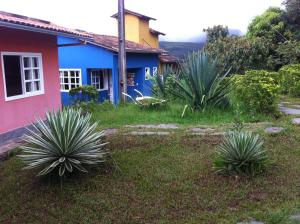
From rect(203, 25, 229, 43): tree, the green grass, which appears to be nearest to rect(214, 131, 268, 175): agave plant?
the green grass

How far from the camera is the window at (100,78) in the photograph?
19.2 meters

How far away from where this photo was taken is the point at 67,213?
4.04 meters

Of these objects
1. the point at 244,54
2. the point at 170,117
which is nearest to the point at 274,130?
the point at 170,117

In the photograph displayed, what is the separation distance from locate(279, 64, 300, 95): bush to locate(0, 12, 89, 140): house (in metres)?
8.00

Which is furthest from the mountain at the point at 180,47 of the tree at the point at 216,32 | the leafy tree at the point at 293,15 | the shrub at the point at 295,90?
the shrub at the point at 295,90

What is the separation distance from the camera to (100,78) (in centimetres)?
1973

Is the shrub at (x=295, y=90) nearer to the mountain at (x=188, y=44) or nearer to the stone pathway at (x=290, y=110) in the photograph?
the stone pathway at (x=290, y=110)

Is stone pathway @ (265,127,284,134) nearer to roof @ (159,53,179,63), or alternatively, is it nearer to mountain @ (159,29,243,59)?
mountain @ (159,29,243,59)

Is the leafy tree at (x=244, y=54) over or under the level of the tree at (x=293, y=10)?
under

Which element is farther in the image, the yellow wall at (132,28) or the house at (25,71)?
the yellow wall at (132,28)

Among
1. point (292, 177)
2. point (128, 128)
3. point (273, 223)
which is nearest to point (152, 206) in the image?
point (273, 223)

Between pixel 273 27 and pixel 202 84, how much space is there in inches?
583

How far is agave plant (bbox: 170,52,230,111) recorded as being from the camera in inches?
356

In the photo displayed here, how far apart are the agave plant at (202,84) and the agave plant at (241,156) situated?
4.22 meters
